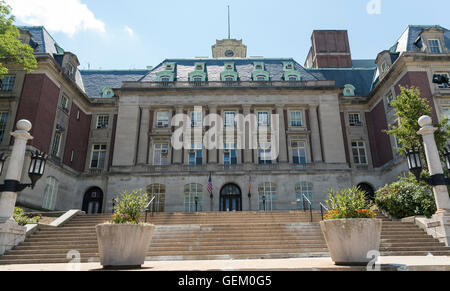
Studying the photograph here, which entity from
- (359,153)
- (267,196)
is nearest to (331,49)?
(359,153)

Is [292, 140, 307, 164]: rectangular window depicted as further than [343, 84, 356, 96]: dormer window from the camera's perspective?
No

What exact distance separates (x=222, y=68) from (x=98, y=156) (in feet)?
59.9

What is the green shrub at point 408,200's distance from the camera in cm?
1599

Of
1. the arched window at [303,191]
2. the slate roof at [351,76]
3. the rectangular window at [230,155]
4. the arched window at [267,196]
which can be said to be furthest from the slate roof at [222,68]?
the arched window at [267,196]

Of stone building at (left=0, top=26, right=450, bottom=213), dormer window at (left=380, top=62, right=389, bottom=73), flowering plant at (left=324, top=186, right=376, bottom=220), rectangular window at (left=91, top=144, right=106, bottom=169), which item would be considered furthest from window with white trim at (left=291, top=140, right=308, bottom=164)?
flowering plant at (left=324, top=186, right=376, bottom=220)

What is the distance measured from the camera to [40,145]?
2420cm

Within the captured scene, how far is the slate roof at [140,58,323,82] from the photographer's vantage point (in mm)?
34469

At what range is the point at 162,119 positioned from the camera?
1244 inches

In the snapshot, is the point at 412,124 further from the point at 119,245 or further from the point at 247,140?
the point at 119,245

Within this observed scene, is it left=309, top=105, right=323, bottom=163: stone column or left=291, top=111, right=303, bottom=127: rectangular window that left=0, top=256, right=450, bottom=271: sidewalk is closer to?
left=309, top=105, right=323, bottom=163: stone column

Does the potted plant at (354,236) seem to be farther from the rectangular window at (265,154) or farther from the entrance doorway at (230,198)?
the rectangular window at (265,154)

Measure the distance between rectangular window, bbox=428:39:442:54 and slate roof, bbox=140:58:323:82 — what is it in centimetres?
1119
